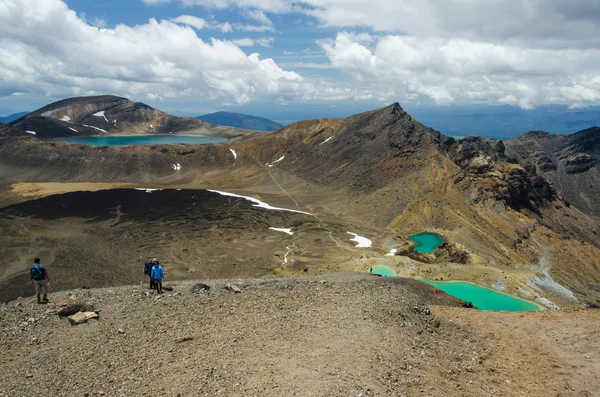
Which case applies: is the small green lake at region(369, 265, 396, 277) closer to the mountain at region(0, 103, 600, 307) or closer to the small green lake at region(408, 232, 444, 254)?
the mountain at region(0, 103, 600, 307)

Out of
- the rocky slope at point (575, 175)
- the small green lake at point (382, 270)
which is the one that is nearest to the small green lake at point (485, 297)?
the small green lake at point (382, 270)

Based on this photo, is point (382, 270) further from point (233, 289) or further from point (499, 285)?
point (233, 289)

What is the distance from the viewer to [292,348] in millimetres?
14969

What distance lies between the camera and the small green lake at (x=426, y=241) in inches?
2596

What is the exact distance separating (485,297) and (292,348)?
122ft

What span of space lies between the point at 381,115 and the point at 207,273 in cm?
9446

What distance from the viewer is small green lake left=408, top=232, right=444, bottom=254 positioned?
6594 centimetres

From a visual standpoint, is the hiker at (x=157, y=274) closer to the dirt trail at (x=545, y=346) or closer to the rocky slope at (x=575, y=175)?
the dirt trail at (x=545, y=346)

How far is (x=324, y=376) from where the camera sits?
1265 centimetres

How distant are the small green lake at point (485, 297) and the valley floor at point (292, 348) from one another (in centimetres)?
2222

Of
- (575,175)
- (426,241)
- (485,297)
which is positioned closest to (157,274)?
(485,297)

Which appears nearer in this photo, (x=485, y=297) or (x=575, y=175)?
(x=485, y=297)

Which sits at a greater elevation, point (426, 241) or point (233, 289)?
point (233, 289)

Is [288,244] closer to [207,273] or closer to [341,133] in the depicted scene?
[207,273]
